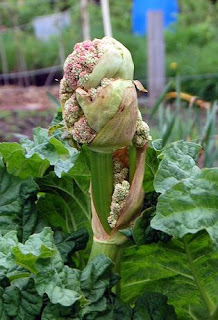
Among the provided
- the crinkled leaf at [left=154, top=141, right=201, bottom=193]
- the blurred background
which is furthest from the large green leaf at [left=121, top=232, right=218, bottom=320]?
the blurred background

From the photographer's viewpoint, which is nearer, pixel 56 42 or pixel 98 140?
pixel 98 140

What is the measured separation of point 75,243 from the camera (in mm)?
1411

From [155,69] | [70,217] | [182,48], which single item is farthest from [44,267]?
[182,48]

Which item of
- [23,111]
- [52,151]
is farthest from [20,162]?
[23,111]

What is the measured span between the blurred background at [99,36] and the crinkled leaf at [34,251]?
4623 mm

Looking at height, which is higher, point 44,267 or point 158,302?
point 44,267

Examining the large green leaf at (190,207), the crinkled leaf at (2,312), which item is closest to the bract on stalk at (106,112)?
the large green leaf at (190,207)

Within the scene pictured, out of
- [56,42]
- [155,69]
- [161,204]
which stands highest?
[161,204]

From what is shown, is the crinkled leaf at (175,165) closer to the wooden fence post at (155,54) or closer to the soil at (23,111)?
the soil at (23,111)

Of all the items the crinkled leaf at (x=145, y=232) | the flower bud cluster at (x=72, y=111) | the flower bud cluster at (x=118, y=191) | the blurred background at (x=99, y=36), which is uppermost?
the flower bud cluster at (x=72, y=111)

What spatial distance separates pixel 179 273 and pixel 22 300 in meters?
0.31

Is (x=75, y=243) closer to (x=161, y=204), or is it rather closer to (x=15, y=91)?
(x=161, y=204)

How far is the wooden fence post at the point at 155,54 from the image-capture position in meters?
5.88

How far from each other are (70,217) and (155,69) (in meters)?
4.74
